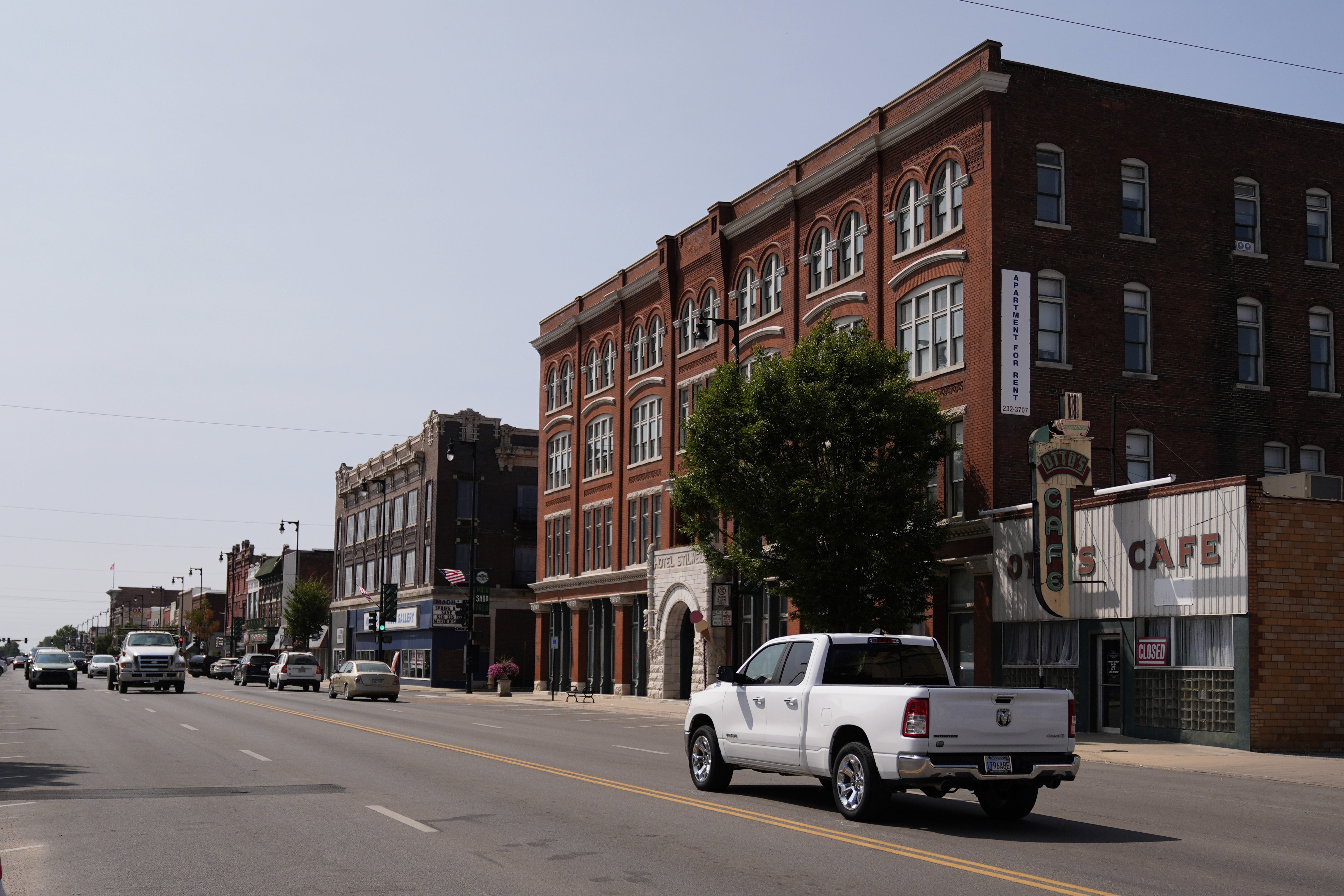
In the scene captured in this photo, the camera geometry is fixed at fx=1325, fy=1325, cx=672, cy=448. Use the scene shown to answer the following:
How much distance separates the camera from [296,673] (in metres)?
61.5

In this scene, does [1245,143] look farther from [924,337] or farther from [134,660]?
[134,660]

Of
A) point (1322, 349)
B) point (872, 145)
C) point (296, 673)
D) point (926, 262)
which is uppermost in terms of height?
point (872, 145)

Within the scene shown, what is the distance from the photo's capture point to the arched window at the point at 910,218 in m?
37.0

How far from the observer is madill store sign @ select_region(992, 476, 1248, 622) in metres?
26.3

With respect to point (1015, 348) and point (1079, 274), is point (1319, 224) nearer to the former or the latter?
point (1079, 274)

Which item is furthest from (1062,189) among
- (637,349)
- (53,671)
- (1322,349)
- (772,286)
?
(53,671)

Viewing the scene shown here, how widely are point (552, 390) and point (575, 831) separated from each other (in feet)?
172

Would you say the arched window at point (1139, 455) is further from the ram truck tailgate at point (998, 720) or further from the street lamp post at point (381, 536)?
the street lamp post at point (381, 536)

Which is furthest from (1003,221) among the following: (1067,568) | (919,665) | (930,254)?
(919,665)

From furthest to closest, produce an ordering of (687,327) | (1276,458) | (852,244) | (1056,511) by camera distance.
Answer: (687,327), (852,244), (1276,458), (1056,511)

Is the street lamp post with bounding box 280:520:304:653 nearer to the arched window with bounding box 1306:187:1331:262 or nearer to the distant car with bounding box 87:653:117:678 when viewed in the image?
the distant car with bounding box 87:653:117:678

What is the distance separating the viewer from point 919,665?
14.6 m

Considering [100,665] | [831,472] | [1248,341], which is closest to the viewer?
[831,472]

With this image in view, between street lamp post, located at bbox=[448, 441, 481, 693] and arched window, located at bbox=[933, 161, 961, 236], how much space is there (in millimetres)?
28135
